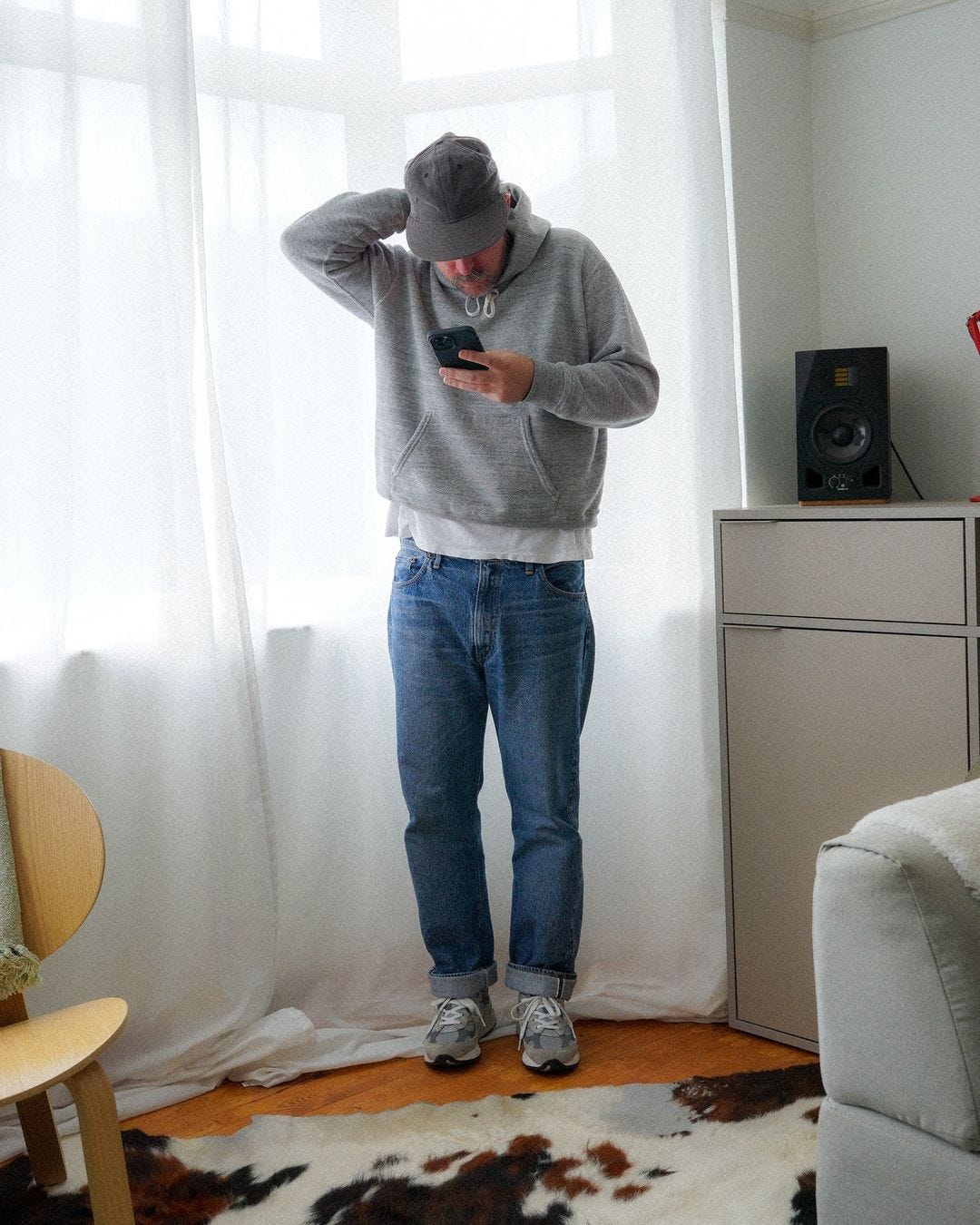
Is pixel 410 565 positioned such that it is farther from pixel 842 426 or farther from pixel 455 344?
pixel 842 426

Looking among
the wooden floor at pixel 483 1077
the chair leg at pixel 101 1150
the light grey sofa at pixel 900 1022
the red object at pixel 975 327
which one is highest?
the red object at pixel 975 327

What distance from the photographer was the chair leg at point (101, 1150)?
5.06 feet

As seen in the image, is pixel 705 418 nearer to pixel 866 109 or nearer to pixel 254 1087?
pixel 866 109

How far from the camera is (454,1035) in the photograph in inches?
89.3

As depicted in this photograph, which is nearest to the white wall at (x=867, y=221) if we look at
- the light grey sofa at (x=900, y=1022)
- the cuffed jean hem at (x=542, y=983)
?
the cuffed jean hem at (x=542, y=983)

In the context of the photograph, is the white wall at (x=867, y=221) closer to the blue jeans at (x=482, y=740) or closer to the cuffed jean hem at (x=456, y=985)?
the blue jeans at (x=482, y=740)

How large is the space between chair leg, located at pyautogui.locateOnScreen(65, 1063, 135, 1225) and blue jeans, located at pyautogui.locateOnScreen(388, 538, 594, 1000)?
0.83 meters

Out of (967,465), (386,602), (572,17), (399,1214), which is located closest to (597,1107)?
(399,1214)

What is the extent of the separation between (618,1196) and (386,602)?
3.87ft

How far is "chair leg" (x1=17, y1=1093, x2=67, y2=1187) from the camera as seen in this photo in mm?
1894

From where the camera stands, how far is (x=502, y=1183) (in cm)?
187

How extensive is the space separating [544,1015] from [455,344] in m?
1.21

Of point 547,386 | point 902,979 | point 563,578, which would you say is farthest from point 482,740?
point 902,979

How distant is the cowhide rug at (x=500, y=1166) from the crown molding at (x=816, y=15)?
7.09 ft
